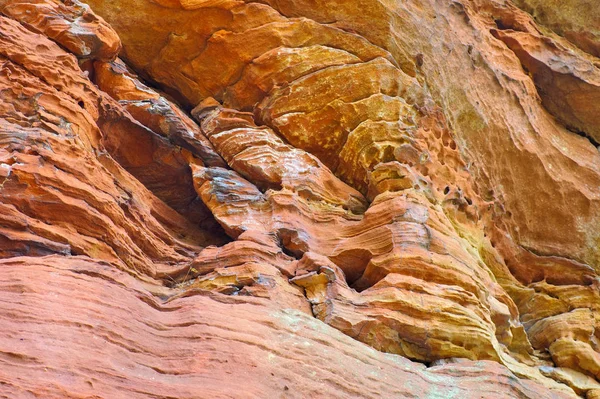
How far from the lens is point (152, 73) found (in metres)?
12.9

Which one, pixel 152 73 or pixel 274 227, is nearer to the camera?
pixel 274 227

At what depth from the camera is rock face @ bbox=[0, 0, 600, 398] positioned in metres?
5.85

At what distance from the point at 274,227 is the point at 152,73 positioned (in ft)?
20.0

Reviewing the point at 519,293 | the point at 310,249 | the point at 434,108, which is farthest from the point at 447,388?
the point at 434,108

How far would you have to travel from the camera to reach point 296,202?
925 cm

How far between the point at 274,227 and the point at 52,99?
3821 mm

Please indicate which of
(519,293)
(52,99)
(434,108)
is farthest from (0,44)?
(519,293)

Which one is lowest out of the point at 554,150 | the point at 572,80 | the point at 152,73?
the point at 152,73

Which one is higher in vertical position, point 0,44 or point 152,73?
point 0,44

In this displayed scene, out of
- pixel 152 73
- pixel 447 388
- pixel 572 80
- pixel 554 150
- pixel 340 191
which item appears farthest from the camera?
pixel 572 80

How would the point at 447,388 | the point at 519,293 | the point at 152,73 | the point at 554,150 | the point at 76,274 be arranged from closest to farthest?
1. the point at 76,274
2. the point at 447,388
3. the point at 519,293
4. the point at 152,73
5. the point at 554,150

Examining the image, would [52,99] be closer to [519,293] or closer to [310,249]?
[310,249]

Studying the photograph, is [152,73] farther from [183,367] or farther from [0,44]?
[183,367]

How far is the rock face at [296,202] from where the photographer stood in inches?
230
